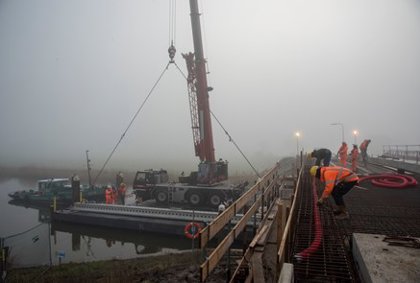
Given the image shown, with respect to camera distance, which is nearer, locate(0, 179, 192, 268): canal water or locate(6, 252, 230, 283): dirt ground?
locate(6, 252, 230, 283): dirt ground

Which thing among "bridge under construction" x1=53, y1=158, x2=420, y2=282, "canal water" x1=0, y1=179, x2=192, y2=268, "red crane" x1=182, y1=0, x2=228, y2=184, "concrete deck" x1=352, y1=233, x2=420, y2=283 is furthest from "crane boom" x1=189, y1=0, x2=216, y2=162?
"concrete deck" x1=352, y1=233, x2=420, y2=283

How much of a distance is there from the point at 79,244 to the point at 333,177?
15880 millimetres

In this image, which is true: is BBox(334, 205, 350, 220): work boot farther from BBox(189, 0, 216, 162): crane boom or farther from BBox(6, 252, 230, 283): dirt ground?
BBox(189, 0, 216, 162): crane boom

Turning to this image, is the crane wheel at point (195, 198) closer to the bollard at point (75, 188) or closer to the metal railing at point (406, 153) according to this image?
the bollard at point (75, 188)

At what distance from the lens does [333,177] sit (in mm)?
6805

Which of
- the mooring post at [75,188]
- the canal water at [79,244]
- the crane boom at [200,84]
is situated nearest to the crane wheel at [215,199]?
the crane boom at [200,84]

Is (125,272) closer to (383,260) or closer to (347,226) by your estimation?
(347,226)

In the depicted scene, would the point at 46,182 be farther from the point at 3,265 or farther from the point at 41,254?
the point at 3,265

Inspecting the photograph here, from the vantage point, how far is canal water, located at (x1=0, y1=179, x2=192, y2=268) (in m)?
13.5

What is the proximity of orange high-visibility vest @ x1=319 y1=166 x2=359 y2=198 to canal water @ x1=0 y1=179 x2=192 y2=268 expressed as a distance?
10.9m

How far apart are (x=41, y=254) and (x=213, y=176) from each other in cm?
1104

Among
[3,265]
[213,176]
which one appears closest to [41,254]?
[3,265]

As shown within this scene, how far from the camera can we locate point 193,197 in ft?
67.3

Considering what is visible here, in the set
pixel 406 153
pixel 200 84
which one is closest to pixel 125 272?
pixel 200 84
